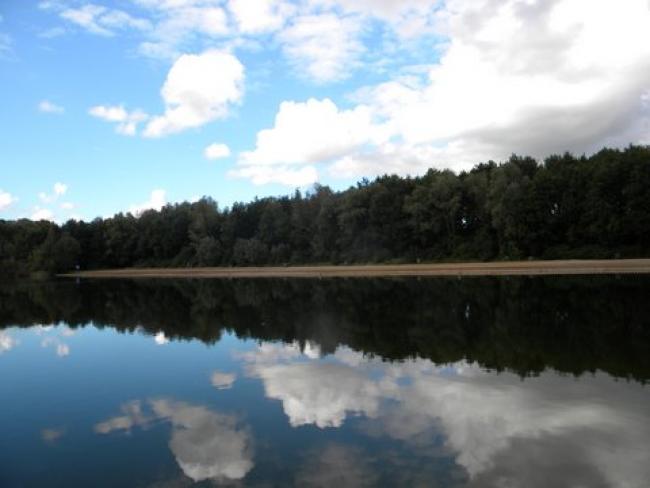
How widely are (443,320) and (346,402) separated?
43.7 feet

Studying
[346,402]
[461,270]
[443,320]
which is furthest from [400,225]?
[346,402]

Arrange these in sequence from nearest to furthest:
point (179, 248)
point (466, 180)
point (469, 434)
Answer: point (469, 434) < point (466, 180) < point (179, 248)

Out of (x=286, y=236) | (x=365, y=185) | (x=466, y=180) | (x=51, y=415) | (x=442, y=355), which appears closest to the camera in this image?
(x=51, y=415)

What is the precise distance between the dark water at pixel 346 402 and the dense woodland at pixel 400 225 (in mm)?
44219

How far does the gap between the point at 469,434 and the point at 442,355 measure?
8.05 metres

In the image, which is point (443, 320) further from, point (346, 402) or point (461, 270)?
point (461, 270)

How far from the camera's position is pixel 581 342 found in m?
19.2

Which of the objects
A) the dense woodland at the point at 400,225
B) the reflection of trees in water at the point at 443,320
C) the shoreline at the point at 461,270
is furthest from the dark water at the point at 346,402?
the dense woodland at the point at 400,225

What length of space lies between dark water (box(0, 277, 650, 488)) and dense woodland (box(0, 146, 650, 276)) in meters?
44.2

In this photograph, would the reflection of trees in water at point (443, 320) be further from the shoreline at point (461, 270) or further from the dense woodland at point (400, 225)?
the dense woodland at point (400, 225)

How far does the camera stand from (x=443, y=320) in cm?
2628

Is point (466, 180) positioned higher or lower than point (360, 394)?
higher

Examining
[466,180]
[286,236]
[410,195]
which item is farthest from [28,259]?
[466,180]

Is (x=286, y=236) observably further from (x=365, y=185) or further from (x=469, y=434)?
(x=469, y=434)
